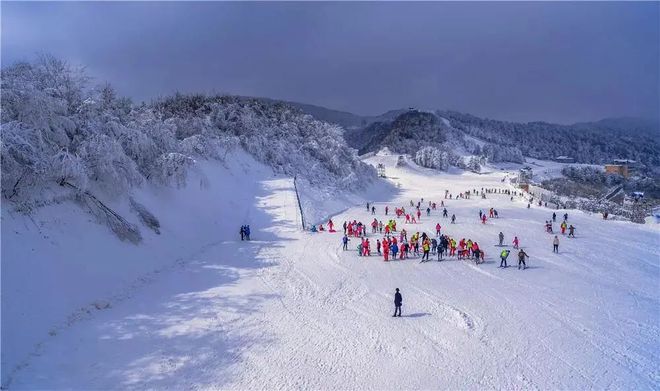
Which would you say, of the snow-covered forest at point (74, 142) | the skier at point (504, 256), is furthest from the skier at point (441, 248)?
the snow-covered forest at point (74, 142)

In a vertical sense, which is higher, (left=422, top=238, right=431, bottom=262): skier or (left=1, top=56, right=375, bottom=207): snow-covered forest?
(left=1, top=56, right=375, bottom=207): snow-covered forest

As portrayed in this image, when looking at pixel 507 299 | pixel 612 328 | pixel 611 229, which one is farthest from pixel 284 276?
pixel 611 229

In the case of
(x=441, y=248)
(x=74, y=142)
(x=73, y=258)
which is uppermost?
(x=74, y=142)

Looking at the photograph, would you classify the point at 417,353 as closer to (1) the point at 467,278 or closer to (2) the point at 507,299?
(2) the point at 507,299

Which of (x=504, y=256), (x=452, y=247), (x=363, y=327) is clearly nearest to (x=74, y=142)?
(x=363, y=327)

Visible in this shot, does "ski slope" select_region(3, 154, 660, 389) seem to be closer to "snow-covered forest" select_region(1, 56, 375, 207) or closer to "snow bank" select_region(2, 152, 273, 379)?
"snow bank" select_region(2, 152, 273, 379)

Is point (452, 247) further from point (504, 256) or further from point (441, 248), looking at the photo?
point (504, 256)

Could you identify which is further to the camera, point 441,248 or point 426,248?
point 441,248

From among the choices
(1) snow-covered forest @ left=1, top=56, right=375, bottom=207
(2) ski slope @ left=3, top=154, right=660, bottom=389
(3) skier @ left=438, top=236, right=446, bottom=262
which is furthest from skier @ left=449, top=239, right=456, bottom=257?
(1) snow-covered forest @ left=1, top=56, right=375, bottom=207
